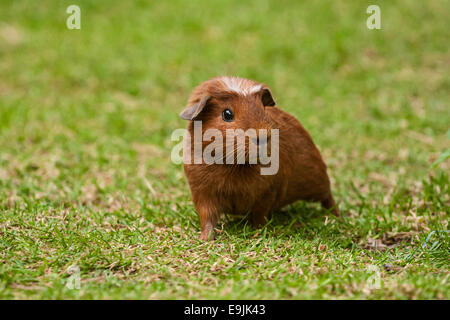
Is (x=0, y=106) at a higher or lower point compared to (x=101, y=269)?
higher

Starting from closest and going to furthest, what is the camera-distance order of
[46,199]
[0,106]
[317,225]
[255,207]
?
[255,207]
[317,225]
[46,199]
[0,106]

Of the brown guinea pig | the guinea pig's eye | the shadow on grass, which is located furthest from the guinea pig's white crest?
the shadow on grass

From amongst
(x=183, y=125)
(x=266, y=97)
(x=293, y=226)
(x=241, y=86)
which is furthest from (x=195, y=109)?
(x=183, y=125)

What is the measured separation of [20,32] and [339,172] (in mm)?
6924

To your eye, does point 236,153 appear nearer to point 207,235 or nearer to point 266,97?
point 266,97

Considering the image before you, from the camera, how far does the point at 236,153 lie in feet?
12.0

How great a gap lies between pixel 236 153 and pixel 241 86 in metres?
0.56

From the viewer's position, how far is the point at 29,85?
8344mm

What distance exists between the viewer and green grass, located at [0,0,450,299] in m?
3.45

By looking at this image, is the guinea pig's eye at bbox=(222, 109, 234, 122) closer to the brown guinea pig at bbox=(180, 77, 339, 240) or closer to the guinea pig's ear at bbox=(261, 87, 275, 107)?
the brown guinea pig at bbox=(180, 77, 339, 240)

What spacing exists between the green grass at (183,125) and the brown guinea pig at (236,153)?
26 cm
